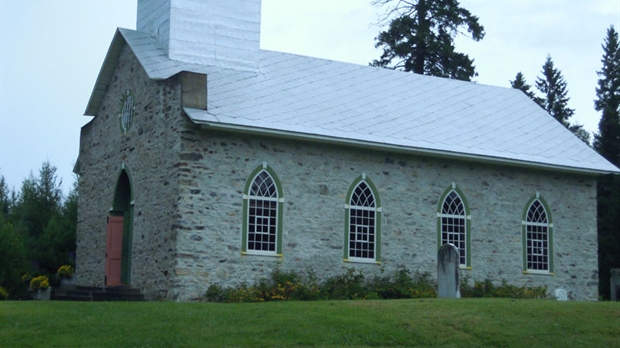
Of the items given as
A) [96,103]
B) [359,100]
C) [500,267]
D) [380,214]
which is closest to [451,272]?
[380,214]

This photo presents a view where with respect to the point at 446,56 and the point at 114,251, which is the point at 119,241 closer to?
the point at 114,251

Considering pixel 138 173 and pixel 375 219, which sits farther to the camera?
pixel 375 219

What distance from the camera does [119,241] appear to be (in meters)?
24.6

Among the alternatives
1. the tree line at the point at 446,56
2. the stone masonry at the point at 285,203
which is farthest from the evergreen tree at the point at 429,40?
the stone masonry at the point at 285,203

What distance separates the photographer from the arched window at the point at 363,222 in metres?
23.5

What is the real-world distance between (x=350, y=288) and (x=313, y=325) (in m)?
7.77

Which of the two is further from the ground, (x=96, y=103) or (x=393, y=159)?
(x=96, y=103)

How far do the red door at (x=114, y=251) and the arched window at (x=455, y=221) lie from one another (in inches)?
350

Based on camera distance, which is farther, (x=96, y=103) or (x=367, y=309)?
(x=96, y=103)

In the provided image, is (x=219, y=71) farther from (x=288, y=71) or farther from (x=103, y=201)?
(x=103, y=201)

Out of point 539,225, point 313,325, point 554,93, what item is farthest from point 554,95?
point 313,325

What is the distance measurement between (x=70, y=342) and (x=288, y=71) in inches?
562

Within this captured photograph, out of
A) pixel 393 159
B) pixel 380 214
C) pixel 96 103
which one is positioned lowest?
pixel 380 214

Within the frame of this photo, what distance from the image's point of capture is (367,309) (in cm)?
1656
